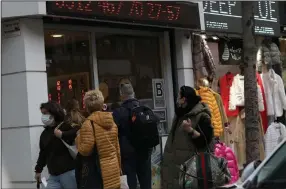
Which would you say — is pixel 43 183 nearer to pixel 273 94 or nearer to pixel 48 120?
pixel 48 120

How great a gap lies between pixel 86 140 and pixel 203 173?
1.47 metres

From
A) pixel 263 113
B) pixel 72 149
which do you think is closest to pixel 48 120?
pixel 72 149

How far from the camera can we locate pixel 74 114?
329 inches

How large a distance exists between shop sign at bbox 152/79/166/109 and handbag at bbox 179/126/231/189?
455 cm

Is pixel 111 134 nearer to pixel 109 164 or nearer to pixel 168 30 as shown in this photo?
pixel 109 164

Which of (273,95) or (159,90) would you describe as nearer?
(159,90)

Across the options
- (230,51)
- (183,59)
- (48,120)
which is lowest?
(48,120)

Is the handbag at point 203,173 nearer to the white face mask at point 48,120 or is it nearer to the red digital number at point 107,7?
the white face mask at point 48,120

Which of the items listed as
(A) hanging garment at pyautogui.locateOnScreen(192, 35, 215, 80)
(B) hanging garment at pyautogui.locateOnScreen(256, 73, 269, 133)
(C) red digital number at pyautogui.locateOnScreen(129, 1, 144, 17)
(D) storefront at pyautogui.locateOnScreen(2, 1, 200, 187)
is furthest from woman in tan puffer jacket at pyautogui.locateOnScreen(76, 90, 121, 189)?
(B) hanging garment at pyautogui.locateOnScreen(256, 73, 269, 133)

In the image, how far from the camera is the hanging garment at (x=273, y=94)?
12180 millimetres

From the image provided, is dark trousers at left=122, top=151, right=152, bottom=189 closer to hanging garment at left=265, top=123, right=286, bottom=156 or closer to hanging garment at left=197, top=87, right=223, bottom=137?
hanging garment at left=197, top=87, right=223, bottom=137

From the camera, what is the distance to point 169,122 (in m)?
10.7

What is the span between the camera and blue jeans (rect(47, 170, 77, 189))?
23.6 ft

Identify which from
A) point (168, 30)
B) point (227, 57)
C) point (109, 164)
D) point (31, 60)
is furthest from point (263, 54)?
point (109, 164)
